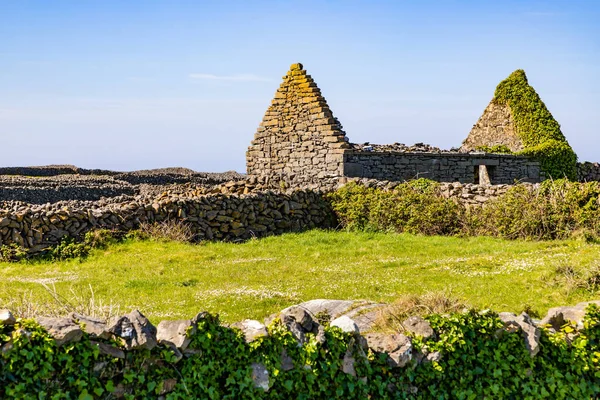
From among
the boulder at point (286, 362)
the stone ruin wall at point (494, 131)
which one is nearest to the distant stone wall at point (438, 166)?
the stone ruin wall at point (494, 131)

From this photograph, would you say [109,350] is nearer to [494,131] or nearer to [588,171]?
[494,131]

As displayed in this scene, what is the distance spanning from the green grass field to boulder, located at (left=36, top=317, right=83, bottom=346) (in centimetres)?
129

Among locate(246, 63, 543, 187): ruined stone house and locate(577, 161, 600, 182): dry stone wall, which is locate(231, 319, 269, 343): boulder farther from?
locate(577, 161, 600, 182): dry stone wall

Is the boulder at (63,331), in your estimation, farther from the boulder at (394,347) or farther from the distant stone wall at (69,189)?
the distant stone wall at (69,189)

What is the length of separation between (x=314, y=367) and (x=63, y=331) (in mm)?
2440

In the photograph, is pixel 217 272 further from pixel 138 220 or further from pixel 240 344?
pixel 240 344

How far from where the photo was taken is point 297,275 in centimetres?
1353

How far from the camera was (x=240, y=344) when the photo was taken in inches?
265

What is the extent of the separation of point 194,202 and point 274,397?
40.8 feet

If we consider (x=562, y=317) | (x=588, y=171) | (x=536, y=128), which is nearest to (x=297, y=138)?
(x=536, y=128)

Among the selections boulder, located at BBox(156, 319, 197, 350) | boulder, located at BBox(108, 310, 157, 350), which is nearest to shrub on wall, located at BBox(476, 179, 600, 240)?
boulder, located at BBox(156, 319, 197, 350)

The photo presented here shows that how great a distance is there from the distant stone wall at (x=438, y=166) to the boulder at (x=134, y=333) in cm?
1740

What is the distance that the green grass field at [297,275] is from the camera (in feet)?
35.3

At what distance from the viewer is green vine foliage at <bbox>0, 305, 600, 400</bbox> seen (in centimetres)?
606
